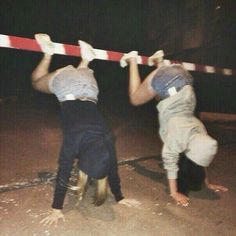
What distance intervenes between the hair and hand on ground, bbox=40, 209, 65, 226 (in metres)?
1.38

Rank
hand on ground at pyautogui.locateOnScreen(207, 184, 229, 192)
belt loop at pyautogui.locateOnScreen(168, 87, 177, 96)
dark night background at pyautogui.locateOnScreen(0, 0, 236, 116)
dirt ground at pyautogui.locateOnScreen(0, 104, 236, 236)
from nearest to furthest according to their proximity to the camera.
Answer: dirt ground at pyautogui.locateOnScreen(0, 104, 236, 236)
belt loop at pyautogui.locateOnScreen(168, 87, 177, 96)
hand on ground at pyautogui.locateOnScreen(207, 184, 229, 192)
dark night background at pyautogui.locateOnScreen(0, 0, 236, 116)

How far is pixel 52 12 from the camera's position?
13852 mm

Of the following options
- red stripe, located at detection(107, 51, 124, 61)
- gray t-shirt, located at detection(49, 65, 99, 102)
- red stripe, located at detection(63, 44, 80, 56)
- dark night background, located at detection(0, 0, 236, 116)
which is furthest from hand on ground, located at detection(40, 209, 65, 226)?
dark night background, located at detection(0, 0, 236, 116)

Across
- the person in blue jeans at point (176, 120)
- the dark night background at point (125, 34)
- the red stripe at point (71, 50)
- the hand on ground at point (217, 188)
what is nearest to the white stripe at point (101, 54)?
the red stripe at point (71, 50)

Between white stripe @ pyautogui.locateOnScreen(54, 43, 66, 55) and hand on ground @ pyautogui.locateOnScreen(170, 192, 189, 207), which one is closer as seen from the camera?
hand on ground @ pyautogui.locateOnScreen(170, 192, 189, 207)

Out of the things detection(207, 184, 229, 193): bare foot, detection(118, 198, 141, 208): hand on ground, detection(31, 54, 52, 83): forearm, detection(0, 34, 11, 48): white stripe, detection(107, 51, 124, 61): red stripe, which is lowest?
detection(207, 184, 229, 193): bare foot

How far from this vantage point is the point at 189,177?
4086mm

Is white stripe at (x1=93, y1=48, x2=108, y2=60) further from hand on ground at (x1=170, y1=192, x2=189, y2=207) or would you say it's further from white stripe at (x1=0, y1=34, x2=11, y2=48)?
hand on ground at (x1=170, y1=192, x2=189, y2=207)

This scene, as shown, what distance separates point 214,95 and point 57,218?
6133 mm

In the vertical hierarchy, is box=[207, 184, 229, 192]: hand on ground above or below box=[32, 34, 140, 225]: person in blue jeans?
below

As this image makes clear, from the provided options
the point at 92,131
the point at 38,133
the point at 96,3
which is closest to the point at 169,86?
the point at 92,131

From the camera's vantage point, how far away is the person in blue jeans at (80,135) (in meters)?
2.90

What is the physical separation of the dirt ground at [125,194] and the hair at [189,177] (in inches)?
5.1

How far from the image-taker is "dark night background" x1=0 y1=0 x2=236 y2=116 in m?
8.34
